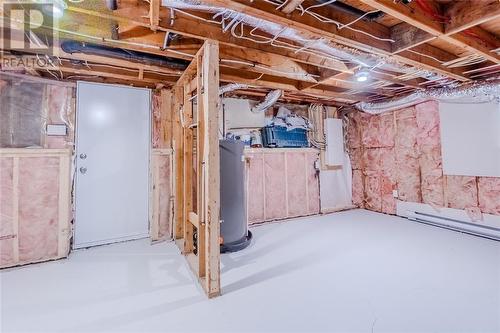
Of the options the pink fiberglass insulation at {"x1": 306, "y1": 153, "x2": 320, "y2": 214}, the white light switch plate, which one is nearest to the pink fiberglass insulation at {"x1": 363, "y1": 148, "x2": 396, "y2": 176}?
the pink fiberglass insulation at {"x1": 306, "y1": 153, "x2": 320, "y2": 214}

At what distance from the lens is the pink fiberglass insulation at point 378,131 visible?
4.53 m

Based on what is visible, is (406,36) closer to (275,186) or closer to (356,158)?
(275,186)

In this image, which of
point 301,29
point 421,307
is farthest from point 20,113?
point 421,307

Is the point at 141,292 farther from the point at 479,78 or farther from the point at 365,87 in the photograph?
the point at 479,78

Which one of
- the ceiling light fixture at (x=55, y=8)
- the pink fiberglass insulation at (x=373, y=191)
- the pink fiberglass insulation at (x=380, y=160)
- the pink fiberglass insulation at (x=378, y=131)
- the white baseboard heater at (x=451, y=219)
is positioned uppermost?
the ceiling light fixture at (x=55, y=8)

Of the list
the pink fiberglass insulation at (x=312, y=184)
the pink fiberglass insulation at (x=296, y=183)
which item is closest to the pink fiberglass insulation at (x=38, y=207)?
the pink fiberglass insulation at (x=296, y=183)

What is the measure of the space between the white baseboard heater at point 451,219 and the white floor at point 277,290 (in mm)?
347

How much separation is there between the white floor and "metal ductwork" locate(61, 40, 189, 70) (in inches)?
81.9

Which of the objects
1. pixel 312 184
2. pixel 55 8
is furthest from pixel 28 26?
pixel 312 184

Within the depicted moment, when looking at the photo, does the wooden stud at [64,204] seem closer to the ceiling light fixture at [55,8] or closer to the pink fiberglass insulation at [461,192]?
the ceiling light fixture at [55,8]

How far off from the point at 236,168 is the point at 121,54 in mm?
1651

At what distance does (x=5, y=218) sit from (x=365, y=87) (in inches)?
183

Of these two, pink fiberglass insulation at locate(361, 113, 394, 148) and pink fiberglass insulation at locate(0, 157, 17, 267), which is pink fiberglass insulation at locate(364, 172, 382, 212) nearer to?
pink fiberglass insulation at locate(361, 113, 394, 148)

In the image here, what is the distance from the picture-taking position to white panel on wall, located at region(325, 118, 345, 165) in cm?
480
